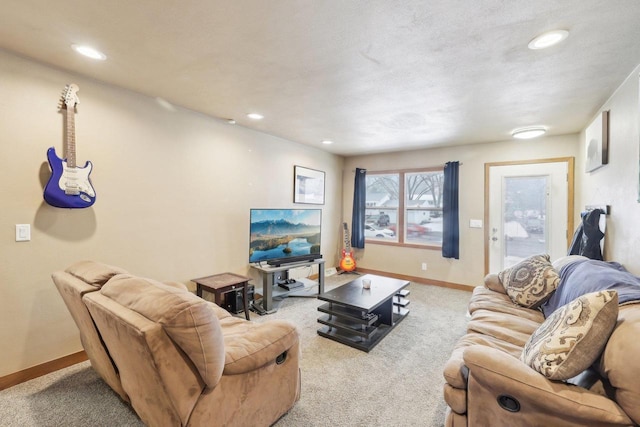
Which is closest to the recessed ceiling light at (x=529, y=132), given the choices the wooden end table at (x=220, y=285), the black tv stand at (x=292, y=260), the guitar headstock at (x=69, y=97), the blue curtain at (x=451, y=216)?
the blue curtain at (x=451, y=216)

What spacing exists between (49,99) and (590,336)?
369 centimetres

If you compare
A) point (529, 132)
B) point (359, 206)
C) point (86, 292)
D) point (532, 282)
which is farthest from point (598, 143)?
point (86, 292)

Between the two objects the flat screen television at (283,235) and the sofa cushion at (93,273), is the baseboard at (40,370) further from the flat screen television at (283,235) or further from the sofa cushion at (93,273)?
the flat screen television at (283,235)

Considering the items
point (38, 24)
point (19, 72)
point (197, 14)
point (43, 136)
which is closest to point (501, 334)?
point (197, 14)

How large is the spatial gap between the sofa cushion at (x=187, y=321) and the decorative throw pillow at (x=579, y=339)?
1447 mm

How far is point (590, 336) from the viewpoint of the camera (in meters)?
1.17

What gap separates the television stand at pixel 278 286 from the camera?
3.46m

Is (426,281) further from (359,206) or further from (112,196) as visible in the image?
(112,196)

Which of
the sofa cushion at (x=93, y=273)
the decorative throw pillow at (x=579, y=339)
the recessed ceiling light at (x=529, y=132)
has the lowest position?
the decorative throw pillow at (x=579, y=339)

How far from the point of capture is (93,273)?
5.51 feet

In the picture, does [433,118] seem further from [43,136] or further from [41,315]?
[41,315]

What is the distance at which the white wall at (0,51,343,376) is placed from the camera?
2061mm

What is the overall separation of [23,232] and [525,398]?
3286 millimetres

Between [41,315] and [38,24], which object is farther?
[41,315]
